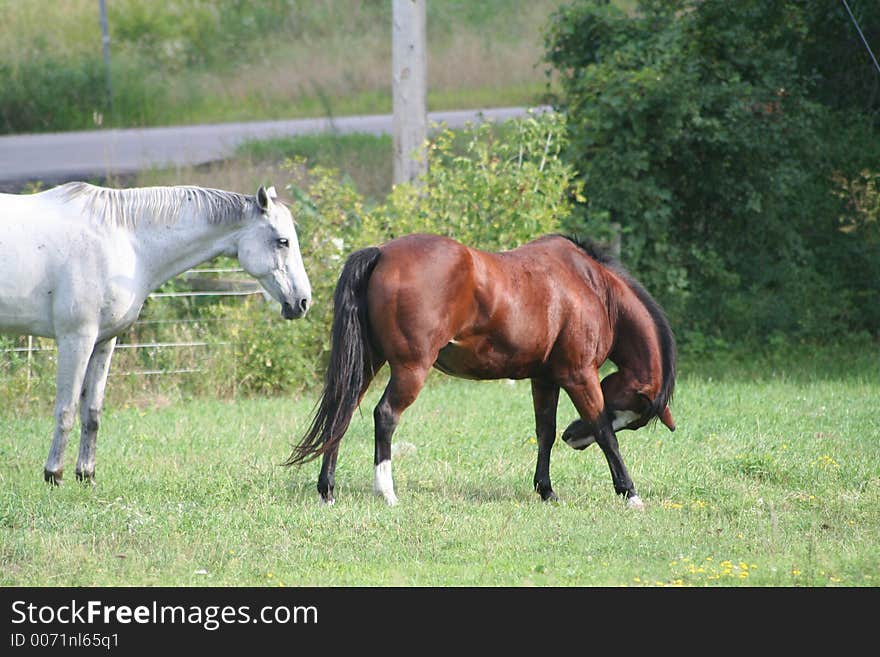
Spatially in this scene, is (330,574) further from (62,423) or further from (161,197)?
(161,197)

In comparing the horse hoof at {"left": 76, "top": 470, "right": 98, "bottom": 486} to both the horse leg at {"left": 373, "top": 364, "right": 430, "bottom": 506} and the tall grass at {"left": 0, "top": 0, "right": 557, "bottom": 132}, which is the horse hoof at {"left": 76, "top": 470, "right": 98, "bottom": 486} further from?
the tall grass at {"left": 0, "top": 0, "right": 557, "bottom": 132}

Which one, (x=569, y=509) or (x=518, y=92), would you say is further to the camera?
(x=518, y=92)

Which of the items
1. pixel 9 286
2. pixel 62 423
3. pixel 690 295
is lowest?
pixel 690 295

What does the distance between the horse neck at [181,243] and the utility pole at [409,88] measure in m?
4.82

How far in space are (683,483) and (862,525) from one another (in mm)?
1214

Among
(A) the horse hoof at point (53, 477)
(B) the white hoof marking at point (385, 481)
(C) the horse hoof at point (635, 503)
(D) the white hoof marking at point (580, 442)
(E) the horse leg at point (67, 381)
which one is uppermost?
(E) the horse leg at point (67, 381)

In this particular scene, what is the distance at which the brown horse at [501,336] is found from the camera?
6688 millimetres

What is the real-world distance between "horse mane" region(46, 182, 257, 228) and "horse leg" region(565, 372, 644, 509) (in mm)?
2225

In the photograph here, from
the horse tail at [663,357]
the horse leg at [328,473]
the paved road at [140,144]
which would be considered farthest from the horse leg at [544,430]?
the paved road at [140,144]

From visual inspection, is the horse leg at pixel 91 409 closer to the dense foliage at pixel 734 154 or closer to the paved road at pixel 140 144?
the dense foliage at pixel 734 154

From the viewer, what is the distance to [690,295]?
43.2 feet

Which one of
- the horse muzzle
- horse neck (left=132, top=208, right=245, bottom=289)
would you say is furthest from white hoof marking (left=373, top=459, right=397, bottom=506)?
horse neck (left=132, top=208, right=245, bottom=289)

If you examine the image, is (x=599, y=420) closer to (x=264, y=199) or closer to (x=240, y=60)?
(x=264, y=199)
